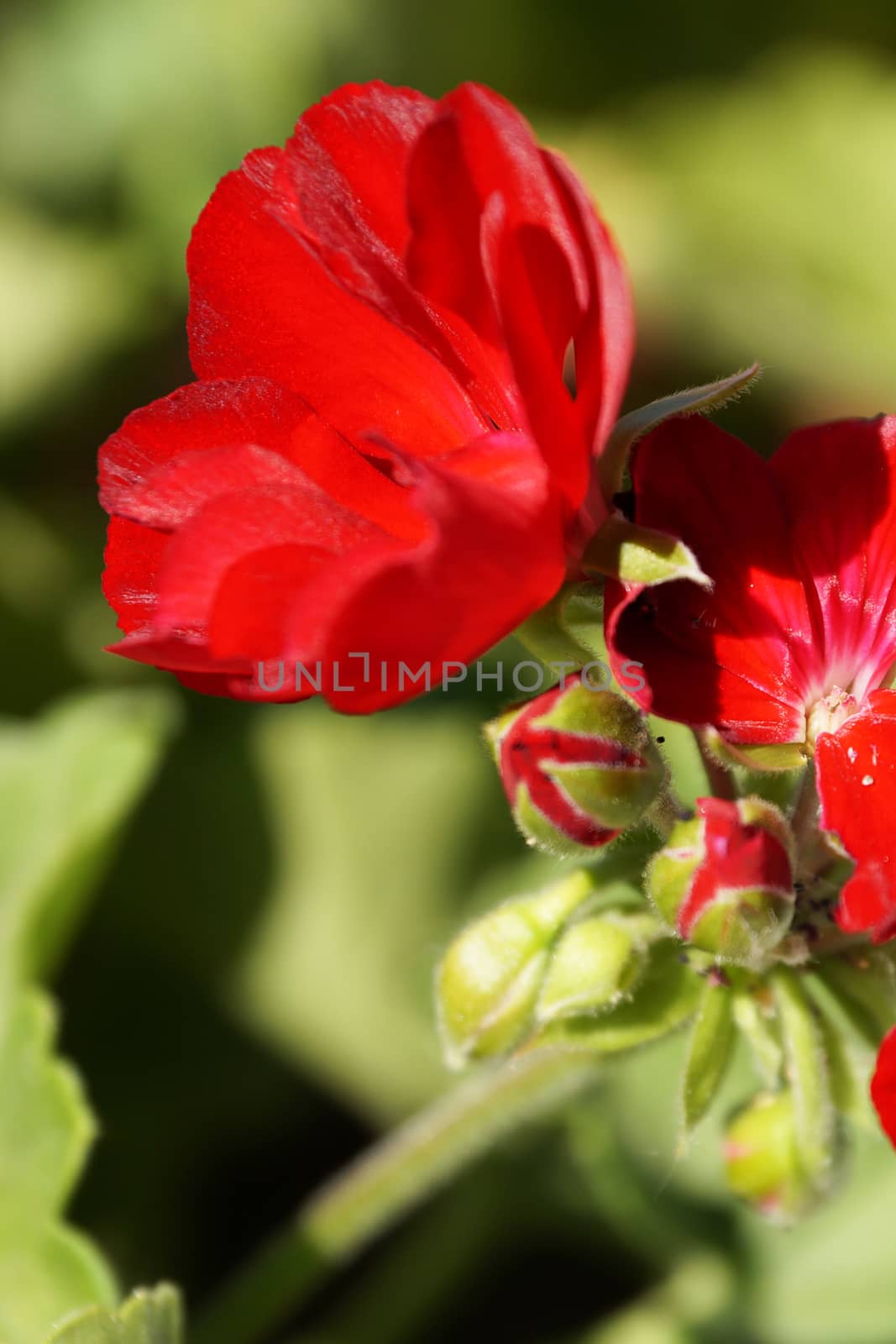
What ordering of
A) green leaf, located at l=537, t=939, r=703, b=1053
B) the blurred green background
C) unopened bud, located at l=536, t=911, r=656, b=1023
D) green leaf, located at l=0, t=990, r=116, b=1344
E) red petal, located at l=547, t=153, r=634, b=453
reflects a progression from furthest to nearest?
the blurred green background → green leaf, located at l=0, t=990, r=116, b=1344 → green leaf, located at l=537, t=939, r=703, b=1053 → unopened bud, located at l=536, t=911, r=656, b=1023 → red petal, located at l=547, t=153, r=634, b=453

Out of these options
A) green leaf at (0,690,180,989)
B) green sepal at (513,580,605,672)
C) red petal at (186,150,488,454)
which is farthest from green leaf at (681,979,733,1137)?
green leaf at (0,690,180,989)

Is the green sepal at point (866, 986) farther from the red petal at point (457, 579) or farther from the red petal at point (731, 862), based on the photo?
the red petal at point (457, 579)

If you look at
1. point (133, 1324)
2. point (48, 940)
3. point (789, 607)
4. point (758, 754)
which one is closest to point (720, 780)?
point (758, 754)

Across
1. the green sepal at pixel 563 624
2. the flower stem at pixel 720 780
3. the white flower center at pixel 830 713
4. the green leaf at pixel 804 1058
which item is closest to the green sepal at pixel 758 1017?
the green leaf at pixel 804 1058

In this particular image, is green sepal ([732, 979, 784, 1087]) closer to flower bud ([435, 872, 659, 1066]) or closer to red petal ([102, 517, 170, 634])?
flower bud ([435, 872, 659, 1066])

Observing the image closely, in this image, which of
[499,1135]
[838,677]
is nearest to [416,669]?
[838,677]
